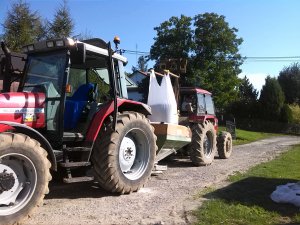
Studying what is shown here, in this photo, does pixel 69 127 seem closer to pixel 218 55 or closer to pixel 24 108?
pixel 24 108

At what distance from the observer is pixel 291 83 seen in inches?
2163

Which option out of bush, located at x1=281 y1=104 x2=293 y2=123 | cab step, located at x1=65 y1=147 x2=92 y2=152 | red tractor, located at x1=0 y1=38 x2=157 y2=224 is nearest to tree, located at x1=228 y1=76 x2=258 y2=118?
bush, located at x1=281 y1=104 x2=293 y2=123

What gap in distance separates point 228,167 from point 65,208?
21.1ft

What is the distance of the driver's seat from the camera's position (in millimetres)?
7266

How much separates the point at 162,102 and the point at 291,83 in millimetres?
48288

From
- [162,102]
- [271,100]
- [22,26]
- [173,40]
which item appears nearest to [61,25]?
[22,26]

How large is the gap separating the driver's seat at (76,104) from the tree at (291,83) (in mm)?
49722

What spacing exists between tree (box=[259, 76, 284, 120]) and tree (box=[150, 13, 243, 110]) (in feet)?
21.6

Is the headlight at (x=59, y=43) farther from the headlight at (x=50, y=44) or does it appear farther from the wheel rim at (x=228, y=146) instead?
the wheel rim at (x=228, y=146)

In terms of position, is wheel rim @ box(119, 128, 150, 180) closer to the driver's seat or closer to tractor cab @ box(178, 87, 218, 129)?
the driver's seat

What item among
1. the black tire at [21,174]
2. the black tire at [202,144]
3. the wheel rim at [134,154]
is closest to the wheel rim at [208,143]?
the black tire at [202,144]

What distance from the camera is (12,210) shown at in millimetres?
5379

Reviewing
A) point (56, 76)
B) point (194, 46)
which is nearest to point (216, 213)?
point (56, 76)

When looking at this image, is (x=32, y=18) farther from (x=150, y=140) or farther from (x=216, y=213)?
(x=216, y=213)
